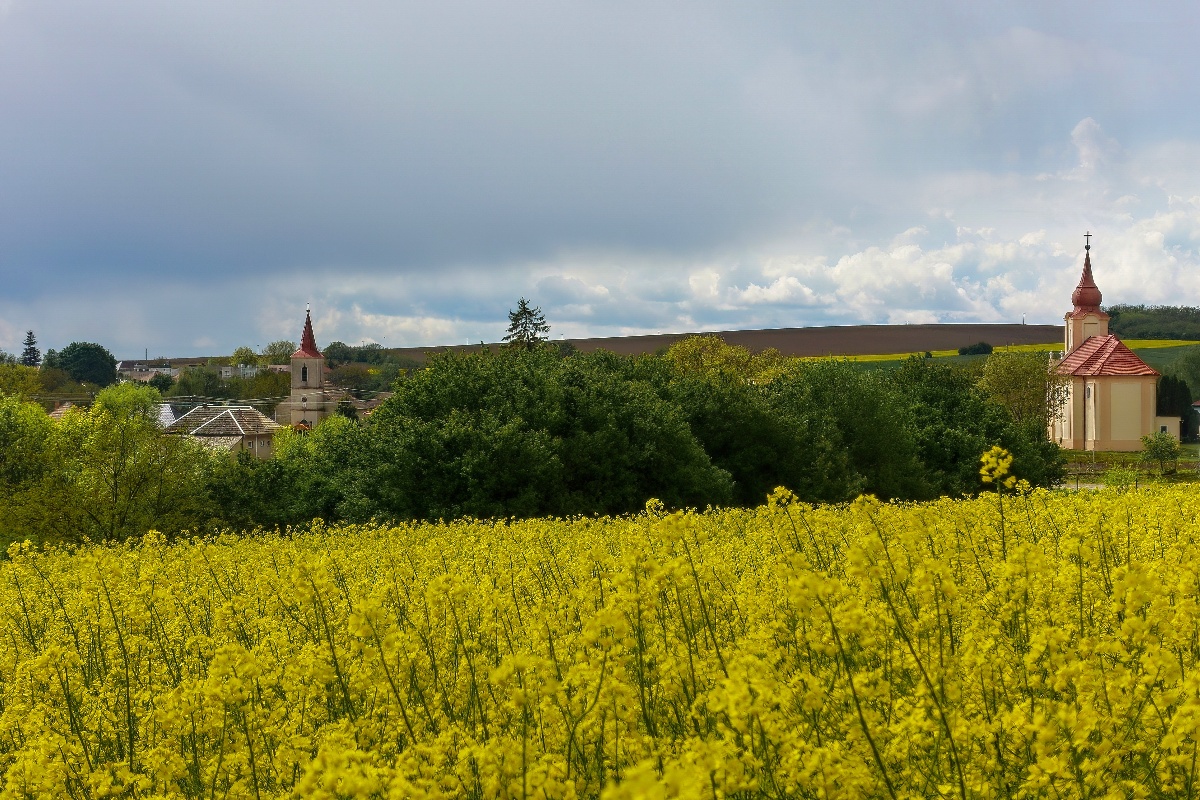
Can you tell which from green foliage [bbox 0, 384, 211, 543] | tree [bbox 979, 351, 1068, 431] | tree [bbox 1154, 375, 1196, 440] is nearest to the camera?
green foliage [bbox 0, 384, 211, 543]

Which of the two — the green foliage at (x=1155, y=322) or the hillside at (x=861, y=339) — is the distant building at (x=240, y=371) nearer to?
the hillside at (x=861, y=339)

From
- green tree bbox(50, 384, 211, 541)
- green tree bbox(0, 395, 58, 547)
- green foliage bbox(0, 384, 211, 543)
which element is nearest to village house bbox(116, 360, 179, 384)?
green tree bbox(0, 395, 58, 547)

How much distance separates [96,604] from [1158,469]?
60292 millimetres

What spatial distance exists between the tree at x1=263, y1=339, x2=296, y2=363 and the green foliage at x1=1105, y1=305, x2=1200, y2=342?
430 ft

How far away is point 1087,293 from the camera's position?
271 ft

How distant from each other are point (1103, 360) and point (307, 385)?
3463 inches

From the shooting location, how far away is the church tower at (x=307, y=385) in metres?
116

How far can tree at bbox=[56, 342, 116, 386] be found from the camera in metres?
151

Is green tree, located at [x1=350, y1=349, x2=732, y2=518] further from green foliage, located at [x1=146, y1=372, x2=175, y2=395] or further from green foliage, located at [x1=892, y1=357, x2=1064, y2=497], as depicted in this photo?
green foliage, located at [x1=146, y1=372, x2=175, y2=395]

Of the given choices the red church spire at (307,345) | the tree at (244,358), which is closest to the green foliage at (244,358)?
the tree at (244,358)

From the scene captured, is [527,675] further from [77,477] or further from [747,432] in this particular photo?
[77,477]

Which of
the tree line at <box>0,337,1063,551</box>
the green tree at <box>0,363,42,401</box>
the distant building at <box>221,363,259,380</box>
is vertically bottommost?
the tree line at <box>0,337,1063,551</box>

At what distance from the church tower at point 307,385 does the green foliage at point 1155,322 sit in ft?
326

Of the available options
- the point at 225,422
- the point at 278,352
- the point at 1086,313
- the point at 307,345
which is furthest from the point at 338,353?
the point at 1086,313
